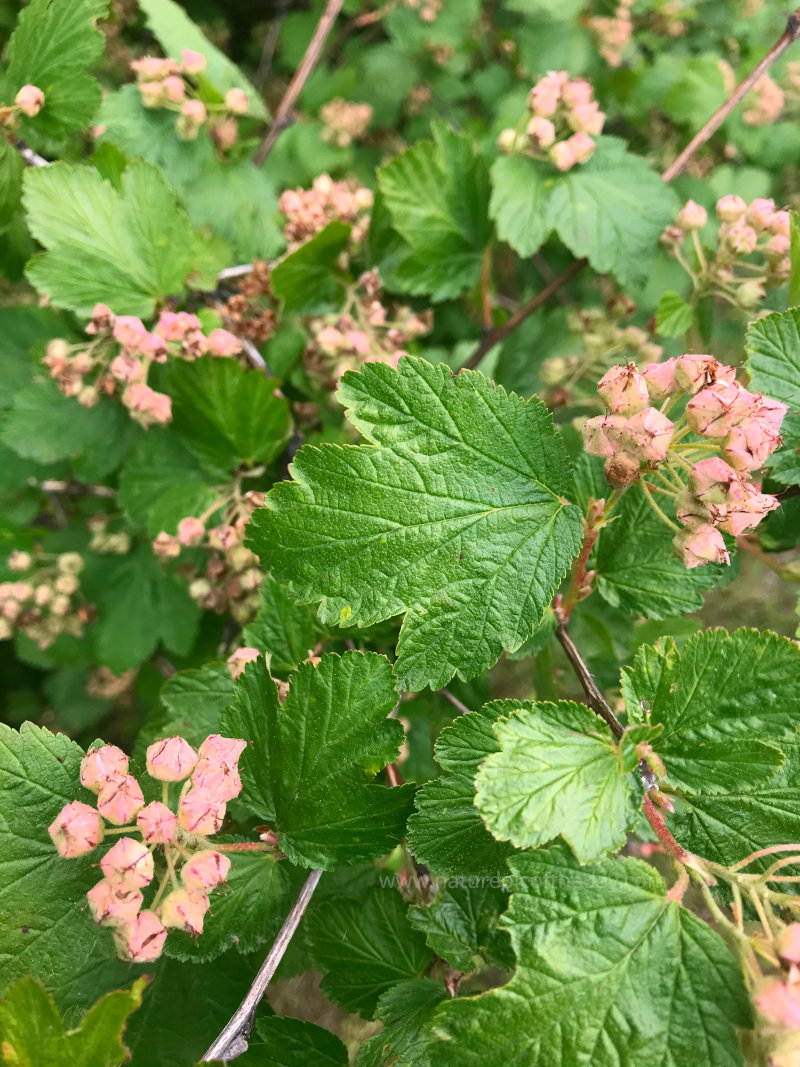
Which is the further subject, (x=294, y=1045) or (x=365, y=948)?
(x=365, y=948)

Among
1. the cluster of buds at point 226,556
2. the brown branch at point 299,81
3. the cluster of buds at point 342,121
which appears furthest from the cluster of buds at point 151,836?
the cluster of buds at point 342,121

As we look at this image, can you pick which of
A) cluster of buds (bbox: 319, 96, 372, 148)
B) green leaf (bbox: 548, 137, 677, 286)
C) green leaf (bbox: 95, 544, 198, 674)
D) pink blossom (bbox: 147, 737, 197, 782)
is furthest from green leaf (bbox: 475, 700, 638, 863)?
cluster of buds (bbox: 319, 96, 372, 148)

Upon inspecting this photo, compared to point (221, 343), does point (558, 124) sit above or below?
above

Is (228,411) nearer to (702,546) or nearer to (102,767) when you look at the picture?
(102,767)

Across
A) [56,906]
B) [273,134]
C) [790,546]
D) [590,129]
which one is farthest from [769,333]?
[273,134]

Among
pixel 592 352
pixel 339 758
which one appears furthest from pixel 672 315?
pixel 339 758

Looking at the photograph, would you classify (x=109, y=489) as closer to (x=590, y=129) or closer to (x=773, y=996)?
(x=590, y=129)

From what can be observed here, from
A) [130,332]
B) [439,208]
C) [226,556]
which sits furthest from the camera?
[439,208]

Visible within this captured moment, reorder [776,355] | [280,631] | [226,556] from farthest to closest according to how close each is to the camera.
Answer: [226,556] < [280,631] < [776,355]
